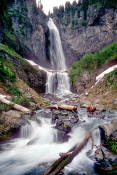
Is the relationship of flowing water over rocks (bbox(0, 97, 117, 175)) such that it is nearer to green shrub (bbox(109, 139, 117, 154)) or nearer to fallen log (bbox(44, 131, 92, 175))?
fallen log (bbox(44, 131, 92, 175))

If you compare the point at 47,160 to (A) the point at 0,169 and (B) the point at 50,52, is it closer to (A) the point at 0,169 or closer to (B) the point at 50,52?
(A) the point at 0,169

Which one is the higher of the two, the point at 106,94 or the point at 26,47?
the point at 26,47

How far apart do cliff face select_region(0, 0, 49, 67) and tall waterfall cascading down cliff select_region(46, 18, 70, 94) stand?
2503mm

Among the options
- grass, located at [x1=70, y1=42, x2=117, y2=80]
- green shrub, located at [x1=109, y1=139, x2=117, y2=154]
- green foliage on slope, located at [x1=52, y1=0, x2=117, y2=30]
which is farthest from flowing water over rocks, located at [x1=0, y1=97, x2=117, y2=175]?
green foliage on slope, located at [x1=52, y1=0, x2=117, y2=30]

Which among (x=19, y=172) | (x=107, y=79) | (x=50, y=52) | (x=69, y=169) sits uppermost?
(x=50, y=52)

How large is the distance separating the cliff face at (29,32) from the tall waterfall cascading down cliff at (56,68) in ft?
8.21

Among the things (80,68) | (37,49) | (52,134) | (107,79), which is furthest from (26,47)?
(52,134)

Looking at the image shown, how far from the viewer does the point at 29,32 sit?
82.7ft

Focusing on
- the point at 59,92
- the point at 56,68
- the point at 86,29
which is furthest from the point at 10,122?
the point at 86,29

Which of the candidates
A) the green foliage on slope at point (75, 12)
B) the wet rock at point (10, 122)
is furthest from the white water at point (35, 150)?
the green foliage on slope at point (75, 12)

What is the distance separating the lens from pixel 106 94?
10.7 metres

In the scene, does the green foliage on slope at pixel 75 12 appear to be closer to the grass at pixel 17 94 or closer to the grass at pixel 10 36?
the grass at pixel 10 36

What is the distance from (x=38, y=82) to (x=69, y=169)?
523 inches

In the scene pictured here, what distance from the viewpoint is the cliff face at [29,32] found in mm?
20844
